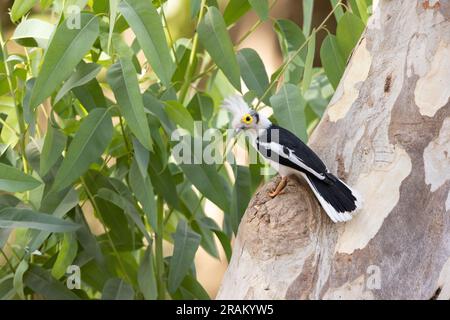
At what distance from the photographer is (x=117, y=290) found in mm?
1633

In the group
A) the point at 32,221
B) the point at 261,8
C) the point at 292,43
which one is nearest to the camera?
the point at 32,221

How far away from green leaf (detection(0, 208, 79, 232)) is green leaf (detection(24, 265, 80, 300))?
0.70ft

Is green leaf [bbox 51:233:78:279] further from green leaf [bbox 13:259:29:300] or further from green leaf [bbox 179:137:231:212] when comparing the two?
green leaf [bbox 179:137:231:212]

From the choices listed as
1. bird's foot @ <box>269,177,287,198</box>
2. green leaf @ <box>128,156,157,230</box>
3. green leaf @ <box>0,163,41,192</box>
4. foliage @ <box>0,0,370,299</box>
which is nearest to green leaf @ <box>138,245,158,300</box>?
foliage @ <box>0,0,370,299</box>

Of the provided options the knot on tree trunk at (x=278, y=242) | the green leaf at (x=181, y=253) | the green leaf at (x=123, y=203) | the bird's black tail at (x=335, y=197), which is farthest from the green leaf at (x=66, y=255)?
the bird's black tail at (x=335, y=197)

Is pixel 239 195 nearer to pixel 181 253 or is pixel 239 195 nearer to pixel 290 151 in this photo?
pixel 181 253

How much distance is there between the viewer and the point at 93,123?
1.46 m

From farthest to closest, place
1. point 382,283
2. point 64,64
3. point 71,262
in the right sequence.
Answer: point 71,262 → point 64,64 → point 382,283

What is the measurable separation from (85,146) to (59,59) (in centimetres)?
18

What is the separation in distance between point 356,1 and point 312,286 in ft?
2.34

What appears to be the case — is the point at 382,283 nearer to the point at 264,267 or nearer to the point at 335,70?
the point at 264,267

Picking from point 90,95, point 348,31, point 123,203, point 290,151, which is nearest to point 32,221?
point 123,203

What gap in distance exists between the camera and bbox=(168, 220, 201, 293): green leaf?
5.29 ft
